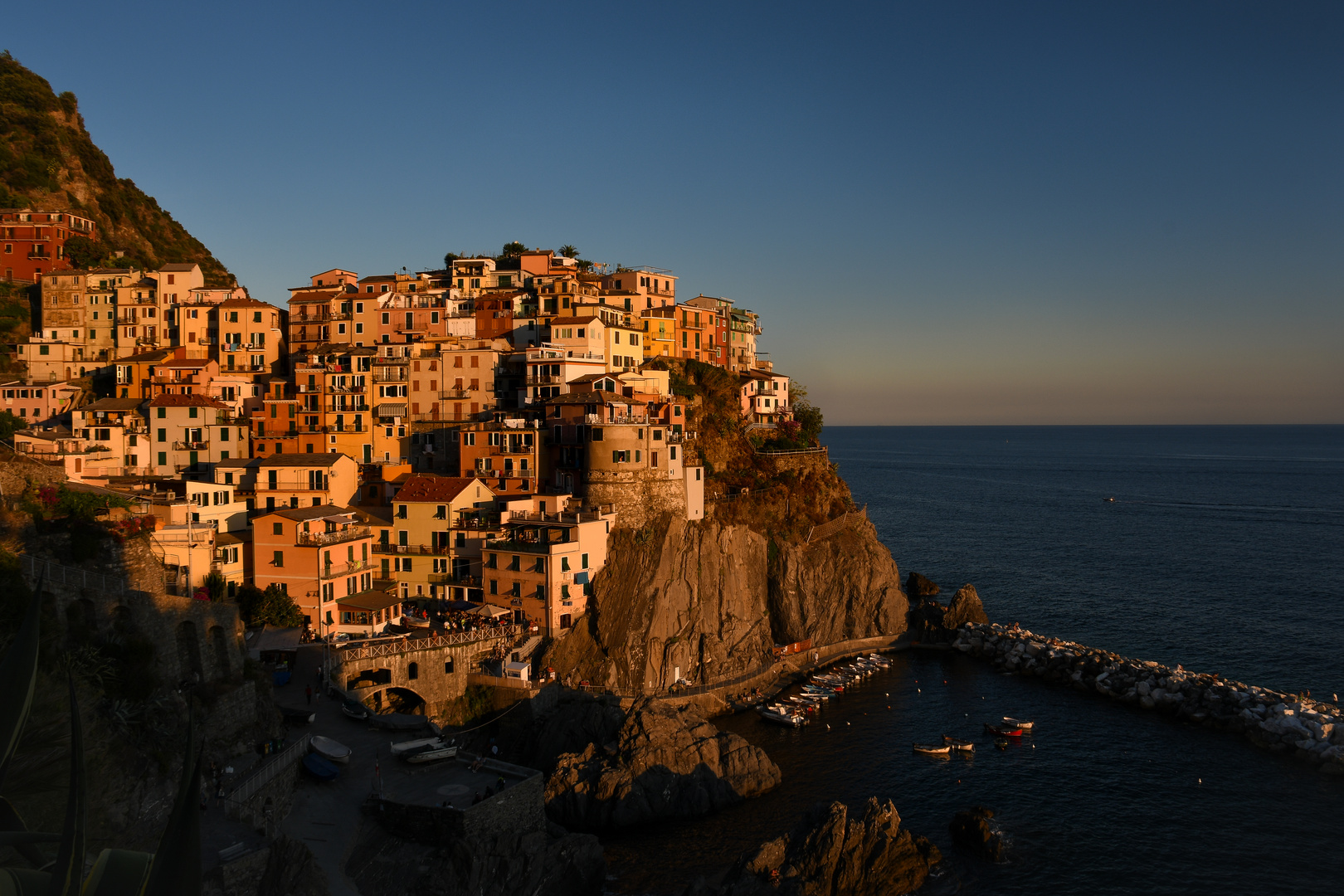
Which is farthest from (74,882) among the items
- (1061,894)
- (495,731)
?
(495,731)

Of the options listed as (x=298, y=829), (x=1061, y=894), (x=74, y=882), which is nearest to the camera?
(x=74, y=882)

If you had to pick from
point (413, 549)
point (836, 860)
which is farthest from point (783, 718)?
point (413, 549)

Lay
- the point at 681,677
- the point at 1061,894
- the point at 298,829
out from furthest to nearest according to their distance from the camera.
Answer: the point at 681,677
the point at 1061,894
the point at 298,829

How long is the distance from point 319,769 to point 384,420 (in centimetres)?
3850

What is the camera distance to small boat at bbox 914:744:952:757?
1843 inches

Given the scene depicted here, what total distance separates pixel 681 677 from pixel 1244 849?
29.3 meters

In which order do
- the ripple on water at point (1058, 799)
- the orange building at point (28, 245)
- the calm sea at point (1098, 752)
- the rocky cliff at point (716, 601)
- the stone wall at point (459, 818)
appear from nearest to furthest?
the stone wall at point (459, 818) → the ripple on water at point (1058, 799) → the calm sea at point (1098, 752) → the rocky cliff at point (716, 601) → the orange building at point (28, 245)

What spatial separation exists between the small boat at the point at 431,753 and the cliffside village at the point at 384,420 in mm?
14155

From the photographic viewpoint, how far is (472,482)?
5806 cm

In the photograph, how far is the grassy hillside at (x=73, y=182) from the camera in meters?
88.9

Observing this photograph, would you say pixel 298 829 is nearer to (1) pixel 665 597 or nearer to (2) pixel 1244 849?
(1) pixel 665 597

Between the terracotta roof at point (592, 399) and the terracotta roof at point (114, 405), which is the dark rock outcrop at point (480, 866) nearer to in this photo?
the terracotta roof at point (592, 399)

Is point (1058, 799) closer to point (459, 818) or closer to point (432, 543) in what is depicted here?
point (459, 818)

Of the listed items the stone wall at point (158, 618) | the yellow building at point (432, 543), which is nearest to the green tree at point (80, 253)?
the yellow building at point (432, 543)
